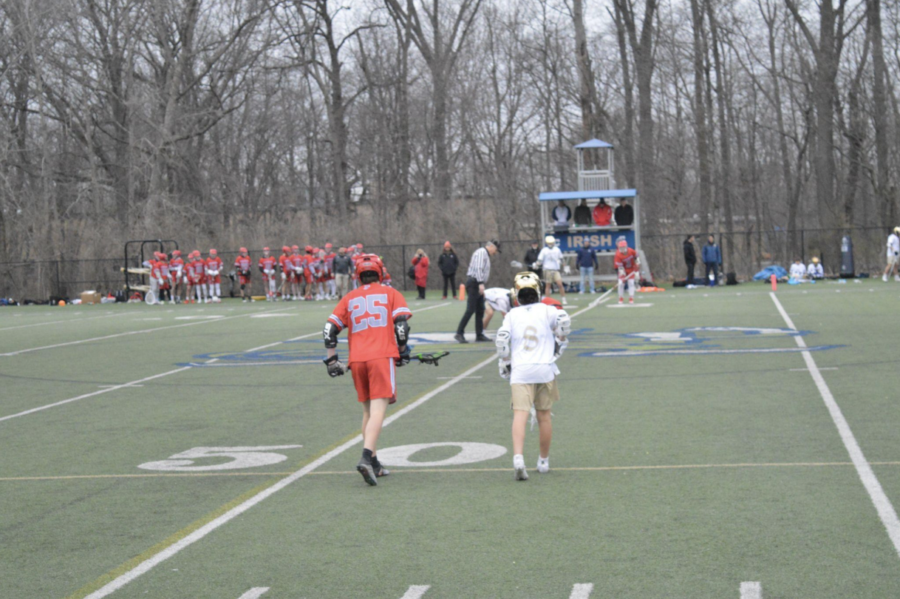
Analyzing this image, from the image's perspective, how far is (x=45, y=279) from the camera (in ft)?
159

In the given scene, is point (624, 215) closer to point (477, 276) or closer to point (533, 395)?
point (477, 276)

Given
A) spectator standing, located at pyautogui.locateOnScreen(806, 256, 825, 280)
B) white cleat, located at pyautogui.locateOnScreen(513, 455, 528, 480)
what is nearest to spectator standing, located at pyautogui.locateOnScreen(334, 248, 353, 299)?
spectator standing, located at pyautogui.locateOnScreen(806, 256, 825, 280)

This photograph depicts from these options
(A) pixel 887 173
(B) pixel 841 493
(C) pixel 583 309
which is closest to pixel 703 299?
(C) pixel 583 309

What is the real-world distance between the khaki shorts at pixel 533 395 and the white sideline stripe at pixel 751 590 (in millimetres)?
3075

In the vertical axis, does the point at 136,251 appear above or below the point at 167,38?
below

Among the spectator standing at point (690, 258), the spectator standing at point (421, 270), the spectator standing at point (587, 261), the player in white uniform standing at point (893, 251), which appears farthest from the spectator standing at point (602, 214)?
the player in white uniform standing at point (893, 251)

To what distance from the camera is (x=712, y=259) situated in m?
40.2

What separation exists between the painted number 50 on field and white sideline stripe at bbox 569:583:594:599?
14.5 ft

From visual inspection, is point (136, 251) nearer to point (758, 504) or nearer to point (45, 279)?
point (45, 279)

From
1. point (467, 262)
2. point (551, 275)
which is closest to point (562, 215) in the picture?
point (467, 262)

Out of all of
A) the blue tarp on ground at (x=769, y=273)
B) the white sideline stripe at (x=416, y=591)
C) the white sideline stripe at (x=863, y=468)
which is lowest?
the white sideline stripe at (x=863, y=468)

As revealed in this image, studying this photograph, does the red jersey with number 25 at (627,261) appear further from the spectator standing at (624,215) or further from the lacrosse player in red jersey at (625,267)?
the spectator standing at (624,215)

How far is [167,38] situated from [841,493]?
49378mm

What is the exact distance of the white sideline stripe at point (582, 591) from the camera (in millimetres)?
5699
